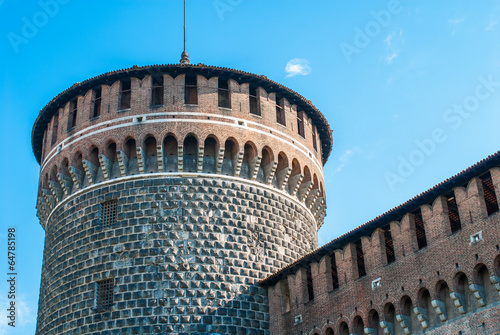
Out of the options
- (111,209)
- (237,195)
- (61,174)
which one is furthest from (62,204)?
A: (237,195)

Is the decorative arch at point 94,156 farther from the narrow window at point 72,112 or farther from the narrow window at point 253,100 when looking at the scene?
the narrow window at point 253,100

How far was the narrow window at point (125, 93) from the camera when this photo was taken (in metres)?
24.4

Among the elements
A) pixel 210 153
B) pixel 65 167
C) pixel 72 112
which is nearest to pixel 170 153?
pixel 210 153

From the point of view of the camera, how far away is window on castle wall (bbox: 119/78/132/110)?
2439cm

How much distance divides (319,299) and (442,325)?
445cm

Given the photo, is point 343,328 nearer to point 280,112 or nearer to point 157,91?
point 280,112

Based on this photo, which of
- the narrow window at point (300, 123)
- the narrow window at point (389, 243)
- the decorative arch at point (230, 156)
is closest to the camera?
the narrow window at point (389, 243)

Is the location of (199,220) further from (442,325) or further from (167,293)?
(442,325)

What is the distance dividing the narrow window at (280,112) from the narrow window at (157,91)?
14.4ft

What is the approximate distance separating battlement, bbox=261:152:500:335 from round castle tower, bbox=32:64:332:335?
88.0 inches

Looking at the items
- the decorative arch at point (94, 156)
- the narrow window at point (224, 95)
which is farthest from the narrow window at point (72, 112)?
the narrow window at point (224, 95)

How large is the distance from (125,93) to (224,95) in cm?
355

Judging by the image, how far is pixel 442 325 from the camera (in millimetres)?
16578

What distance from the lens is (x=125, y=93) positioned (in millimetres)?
24609
